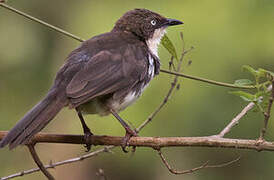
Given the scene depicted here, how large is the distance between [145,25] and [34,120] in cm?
192

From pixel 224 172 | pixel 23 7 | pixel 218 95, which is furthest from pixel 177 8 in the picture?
pixel 23 7

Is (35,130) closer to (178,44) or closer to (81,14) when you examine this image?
(178,44)

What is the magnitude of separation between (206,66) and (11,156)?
3.15 m

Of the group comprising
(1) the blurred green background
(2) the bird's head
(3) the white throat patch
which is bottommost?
(1) the blurred green background

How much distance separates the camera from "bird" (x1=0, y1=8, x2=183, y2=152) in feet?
13.3

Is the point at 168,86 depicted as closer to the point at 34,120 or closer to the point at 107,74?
the point at 107,74

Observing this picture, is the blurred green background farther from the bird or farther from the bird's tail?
the bird's tail

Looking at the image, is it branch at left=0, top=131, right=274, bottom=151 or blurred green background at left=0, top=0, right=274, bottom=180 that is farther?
blurred green background at left=0, top=0, right=274, bottom=180

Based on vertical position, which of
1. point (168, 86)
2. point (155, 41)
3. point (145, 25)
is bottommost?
point (168, 86)

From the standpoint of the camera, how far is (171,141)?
361cm

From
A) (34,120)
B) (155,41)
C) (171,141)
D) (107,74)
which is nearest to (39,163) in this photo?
(34,120)

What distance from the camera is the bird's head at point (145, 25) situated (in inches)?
209

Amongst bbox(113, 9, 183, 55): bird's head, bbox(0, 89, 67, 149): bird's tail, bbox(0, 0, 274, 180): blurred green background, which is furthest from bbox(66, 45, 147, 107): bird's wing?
bbox(0, 0, 274, 180): blurred green background

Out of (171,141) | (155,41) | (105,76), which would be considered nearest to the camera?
(171,141)
